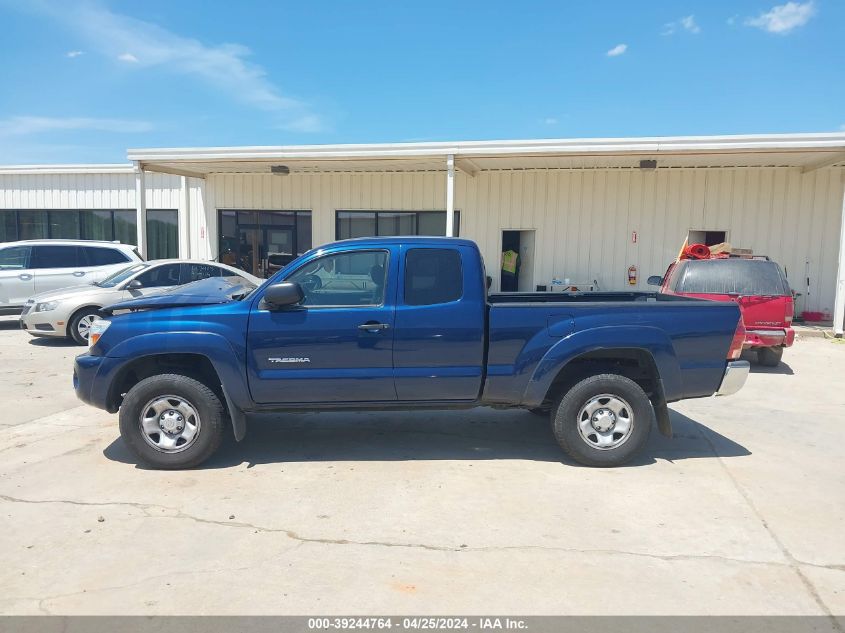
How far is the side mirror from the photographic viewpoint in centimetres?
469

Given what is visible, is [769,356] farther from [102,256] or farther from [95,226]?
[95,226]

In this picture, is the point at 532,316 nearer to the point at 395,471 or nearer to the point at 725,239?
the point at 395,471

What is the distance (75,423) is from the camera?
6336mm

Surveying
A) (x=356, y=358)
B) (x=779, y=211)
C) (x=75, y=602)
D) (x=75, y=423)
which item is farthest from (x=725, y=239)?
(x=75, y=602)

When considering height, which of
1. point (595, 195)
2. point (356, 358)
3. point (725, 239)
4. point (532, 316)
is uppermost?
point (595, 195)

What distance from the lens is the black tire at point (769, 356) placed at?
941 cm

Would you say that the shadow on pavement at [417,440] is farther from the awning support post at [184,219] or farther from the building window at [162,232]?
the building window at [162,232]

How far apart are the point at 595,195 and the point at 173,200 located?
39.8 feet

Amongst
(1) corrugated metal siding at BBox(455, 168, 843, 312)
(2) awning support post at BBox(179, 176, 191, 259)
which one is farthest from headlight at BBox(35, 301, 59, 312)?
(1) corrugated metal siding at BBox(455, 168, 843, 312)

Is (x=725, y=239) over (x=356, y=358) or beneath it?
over

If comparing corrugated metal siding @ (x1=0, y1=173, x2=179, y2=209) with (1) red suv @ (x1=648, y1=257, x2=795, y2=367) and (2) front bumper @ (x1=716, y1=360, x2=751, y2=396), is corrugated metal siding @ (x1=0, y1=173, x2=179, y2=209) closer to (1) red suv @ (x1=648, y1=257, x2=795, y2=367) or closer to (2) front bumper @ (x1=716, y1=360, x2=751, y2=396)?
(1) red suv @ (x1=648, y1=257, x2=795, y2=367)

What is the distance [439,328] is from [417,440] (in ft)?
4.64

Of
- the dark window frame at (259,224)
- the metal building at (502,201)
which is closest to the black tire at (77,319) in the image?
the metal building at (502,201)

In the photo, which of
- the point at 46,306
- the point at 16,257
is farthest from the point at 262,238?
the point at 46,306
